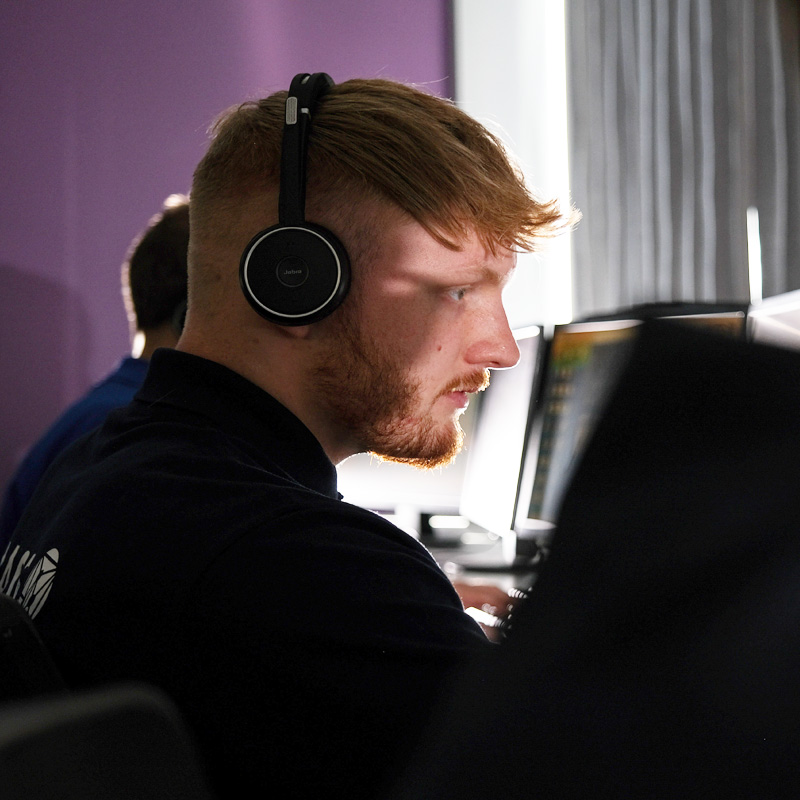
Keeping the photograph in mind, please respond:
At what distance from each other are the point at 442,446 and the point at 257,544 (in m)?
0.37

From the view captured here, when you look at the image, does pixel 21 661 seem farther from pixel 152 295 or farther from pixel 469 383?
pixel 152 295

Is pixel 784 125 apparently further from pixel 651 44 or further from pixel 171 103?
pixel 171 103

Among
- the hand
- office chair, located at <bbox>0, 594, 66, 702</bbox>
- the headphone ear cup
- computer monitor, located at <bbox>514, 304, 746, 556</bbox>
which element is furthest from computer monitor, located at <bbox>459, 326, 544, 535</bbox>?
office chair, located at <bbox>0, 594, 66, 702</bbox>

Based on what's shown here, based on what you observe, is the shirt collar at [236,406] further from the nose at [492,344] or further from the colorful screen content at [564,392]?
the colorful screen content at [564,392]

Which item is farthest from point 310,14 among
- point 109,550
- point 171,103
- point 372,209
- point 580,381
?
point 109,550

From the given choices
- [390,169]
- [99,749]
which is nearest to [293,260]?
[390,169]

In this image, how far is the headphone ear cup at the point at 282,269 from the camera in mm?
752

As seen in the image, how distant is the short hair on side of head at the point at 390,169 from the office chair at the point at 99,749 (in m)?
0.50

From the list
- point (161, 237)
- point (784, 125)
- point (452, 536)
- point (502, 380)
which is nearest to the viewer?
point (161, 237)

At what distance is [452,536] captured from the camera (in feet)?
6.83

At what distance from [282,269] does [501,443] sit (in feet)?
3.51

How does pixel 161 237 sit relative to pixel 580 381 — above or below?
above

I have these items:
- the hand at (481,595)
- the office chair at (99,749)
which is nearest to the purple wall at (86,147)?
the hand at (481,595)

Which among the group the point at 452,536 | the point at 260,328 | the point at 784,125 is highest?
the point at 784,125
